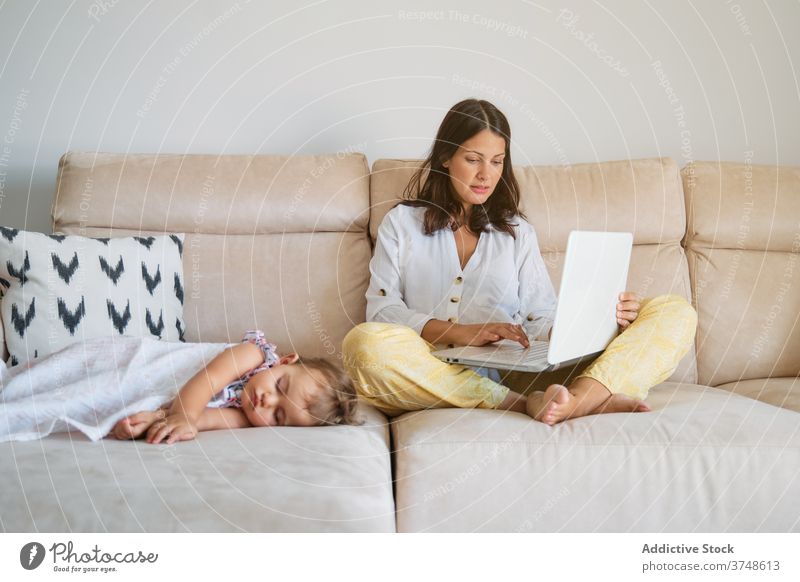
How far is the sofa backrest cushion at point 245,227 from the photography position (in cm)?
161

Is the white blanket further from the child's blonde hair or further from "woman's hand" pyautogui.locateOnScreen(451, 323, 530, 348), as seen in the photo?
"woman's hand" pyautogui.locateOnScreen(451, 323, 530, 348)

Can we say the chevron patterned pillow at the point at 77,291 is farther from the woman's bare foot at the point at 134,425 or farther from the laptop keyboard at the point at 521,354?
the laptop keyboard at the point at 521,354

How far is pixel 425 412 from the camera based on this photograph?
48.8 inches

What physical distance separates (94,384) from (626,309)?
3.04ft

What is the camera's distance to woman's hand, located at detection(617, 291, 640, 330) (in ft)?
4.47

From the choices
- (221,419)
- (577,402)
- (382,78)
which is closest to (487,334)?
(577,402)

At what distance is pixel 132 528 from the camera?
83 cm

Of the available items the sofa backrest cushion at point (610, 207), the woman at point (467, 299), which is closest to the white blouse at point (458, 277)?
the woman at point (467, 299)

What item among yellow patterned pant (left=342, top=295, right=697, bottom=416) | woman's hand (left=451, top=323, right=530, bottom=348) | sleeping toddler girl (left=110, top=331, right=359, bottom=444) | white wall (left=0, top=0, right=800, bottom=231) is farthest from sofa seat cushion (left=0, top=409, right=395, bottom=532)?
white wall (left=0, top=0, right=800, bottom=231)

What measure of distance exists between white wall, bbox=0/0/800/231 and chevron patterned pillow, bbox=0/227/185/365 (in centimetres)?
51

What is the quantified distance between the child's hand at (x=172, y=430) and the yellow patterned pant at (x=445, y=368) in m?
0.31

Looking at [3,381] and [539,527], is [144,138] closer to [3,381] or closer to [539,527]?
[3,381]

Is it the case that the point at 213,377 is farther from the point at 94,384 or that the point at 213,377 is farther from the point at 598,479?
the point at 598,479

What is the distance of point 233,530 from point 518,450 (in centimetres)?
42
